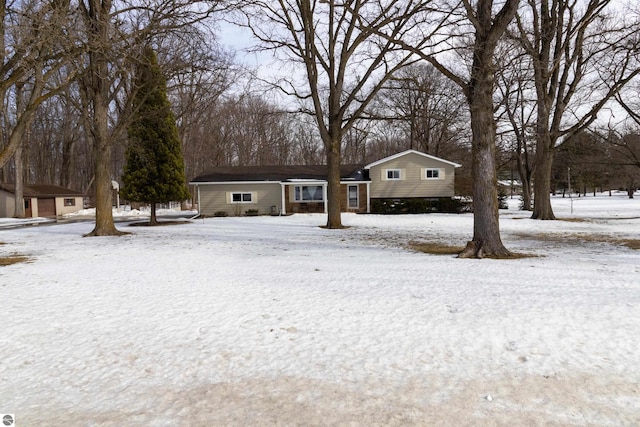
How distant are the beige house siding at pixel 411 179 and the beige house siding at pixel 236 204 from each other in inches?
297

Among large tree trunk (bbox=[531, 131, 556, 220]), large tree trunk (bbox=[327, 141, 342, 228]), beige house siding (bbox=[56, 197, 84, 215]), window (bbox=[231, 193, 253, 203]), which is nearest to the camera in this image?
large tree trunk (bbox=[327, 141, 342, 228])

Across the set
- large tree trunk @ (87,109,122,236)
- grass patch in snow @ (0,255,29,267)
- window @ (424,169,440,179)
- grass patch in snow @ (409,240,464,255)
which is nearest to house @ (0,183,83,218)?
large tree trunk @ (87,109,122,236)

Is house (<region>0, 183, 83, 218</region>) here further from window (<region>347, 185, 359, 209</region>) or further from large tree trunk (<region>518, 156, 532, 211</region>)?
large tree trunk (<region>518, 156, 532, 211</region>)

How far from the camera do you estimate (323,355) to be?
13.0 ft

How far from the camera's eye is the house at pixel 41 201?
37.2m

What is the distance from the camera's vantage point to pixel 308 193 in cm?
3020

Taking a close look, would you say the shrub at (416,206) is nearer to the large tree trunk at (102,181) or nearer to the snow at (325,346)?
the large tree trunk at (102,181)

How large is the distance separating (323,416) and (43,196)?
4426 cm

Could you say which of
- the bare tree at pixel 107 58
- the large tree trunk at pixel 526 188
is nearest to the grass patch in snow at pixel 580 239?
the bare tree at pixel 107 58

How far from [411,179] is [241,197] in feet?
42.1

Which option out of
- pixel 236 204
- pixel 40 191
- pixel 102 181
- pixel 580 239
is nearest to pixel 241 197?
pixel 236 204

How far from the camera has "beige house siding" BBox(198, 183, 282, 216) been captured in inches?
1163

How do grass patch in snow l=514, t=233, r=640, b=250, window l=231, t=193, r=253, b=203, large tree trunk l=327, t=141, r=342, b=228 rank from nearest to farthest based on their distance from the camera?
1. grass patch in snow l=514, t=233, r=640, b=250
2. large tree trunk l=327, t=141, r=342, b=228
3. window l=231, t=193, r=253, b=203

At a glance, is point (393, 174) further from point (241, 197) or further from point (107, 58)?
point (107, 58)
